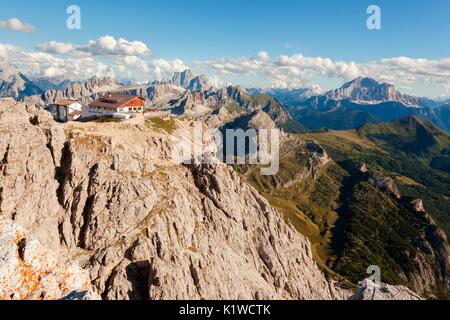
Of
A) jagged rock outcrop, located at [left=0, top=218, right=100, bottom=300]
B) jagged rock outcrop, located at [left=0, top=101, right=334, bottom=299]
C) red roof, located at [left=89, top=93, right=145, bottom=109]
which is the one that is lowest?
jagged rock outcrop, located at [left=0, top=101, right=334, bottom=299]

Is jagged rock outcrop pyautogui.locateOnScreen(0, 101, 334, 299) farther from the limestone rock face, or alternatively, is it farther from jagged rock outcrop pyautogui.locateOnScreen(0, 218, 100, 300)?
jagged rock outcrop pyautogui.locateOnScreen(0, 218, 100, 300)

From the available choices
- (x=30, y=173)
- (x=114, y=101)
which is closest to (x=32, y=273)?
(x=30, y=173)

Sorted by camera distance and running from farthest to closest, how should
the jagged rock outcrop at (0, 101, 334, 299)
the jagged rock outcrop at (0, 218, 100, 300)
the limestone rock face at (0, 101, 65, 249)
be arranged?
the jagged rock outcrop at (0, 101, 334, 299)
the limestone rock face at (0, 101, 65, 249)
the jagged rock outcrop at (0, 218, 100, 300)

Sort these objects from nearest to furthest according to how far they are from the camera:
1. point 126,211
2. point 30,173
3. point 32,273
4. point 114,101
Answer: point 32,273
point 30,173
point 126,211
point 114,101

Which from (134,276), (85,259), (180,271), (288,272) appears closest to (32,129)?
(85,259)

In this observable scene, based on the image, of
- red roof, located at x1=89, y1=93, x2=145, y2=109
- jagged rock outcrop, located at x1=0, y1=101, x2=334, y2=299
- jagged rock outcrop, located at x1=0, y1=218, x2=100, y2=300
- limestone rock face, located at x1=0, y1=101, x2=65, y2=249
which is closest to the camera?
jagged rock outcrop, located at x1=0, y1=218, x2=100, y2=300

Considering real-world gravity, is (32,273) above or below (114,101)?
below

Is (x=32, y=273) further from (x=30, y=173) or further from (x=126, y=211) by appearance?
(x=30, y=173)

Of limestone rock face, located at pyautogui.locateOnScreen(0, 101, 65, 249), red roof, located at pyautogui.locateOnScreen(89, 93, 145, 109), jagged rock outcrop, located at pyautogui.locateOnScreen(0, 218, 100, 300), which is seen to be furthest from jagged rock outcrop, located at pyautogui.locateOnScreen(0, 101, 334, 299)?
jagged rock outcrop, located at pyautogui.locateOnScreen(0, 218, 100, 300)
